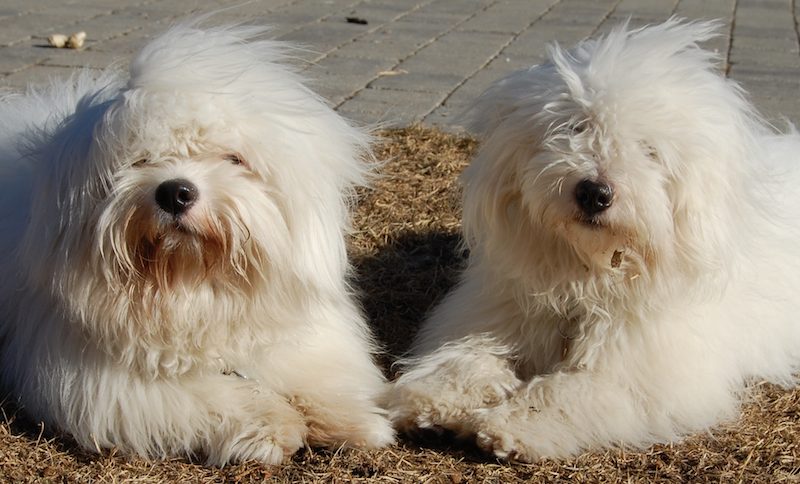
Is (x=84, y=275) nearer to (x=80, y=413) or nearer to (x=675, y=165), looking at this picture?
(x=80, y=413)

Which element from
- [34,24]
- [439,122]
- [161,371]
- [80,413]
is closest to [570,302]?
[161,371]

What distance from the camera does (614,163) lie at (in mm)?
3434

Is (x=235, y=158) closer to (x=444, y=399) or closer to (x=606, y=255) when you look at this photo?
(x=444, y=399)

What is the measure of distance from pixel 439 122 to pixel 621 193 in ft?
11.9

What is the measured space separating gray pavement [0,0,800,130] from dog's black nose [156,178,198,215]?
380 centimetres

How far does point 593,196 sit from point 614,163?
13cm

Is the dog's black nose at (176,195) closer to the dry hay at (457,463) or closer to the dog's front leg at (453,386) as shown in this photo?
the dry hay at (457,463)

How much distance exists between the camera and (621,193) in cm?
339

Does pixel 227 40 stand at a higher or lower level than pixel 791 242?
higher

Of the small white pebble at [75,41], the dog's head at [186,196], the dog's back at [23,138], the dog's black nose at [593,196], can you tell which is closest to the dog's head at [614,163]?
the dog's black nose at [593,196]

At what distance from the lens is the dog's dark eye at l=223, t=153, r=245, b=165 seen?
3.29m

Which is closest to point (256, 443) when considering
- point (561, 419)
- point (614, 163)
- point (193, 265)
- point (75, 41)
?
point (193, 265)

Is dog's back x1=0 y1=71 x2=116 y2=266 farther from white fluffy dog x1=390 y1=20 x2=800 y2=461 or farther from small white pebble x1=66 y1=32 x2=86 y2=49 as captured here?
small white pebble x1=66 y1=32 x2=86 y2=49

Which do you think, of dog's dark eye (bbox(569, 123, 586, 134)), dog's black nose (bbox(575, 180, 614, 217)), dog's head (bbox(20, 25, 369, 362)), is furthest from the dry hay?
dog's dark eye (bbox(569, 123, 586, 134))
